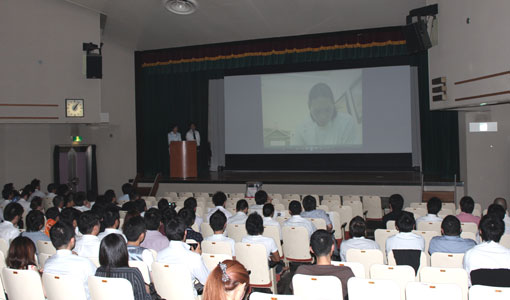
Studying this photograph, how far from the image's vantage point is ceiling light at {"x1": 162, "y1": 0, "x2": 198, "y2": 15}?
1099 cm

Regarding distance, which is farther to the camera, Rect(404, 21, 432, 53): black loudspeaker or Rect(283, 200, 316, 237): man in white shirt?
Rect(404, 21, 432, 53): black loudspeaker

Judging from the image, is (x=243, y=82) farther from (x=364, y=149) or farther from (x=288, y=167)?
(x=364, y=149)

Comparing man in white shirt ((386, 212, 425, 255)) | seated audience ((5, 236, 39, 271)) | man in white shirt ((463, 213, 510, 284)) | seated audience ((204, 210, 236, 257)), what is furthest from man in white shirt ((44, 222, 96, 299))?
man in white shirt ((463, 213, 510, 284))

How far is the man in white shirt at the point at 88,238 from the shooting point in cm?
433

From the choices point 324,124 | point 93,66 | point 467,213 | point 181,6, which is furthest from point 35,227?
point 324,124

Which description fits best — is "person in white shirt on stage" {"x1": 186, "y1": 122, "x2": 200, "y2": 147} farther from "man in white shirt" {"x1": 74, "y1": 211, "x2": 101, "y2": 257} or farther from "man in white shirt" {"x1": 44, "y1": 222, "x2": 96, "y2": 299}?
"man in white shirt" {"x1": 44, "y1": 222, "x2": 96, "y2": 299}

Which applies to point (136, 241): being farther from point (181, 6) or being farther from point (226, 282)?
point (181, 6)

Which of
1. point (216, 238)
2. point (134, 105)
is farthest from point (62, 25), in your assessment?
point (216, 238)

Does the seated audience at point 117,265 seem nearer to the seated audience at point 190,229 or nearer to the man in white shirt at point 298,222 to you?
the seated audience at point 190,229

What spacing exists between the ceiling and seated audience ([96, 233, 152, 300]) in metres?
8.70

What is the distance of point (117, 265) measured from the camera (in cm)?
330

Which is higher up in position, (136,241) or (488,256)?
(136,241)

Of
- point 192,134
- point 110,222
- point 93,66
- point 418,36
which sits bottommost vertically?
point 110,222

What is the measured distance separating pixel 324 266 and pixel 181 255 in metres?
1.19
